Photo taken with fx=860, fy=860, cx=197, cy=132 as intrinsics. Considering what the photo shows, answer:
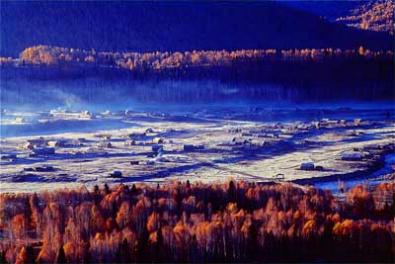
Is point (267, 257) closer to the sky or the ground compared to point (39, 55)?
closer to the ground

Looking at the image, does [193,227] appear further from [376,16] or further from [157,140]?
[376,16]

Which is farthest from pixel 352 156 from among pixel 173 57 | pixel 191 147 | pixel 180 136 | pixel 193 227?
pixel 173 57

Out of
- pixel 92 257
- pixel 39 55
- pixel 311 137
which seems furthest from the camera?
pixel 39 55

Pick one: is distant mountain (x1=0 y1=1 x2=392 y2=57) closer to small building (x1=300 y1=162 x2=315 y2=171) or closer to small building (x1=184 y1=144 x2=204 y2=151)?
small building (x1=184 y1=144 x2=204 y2=151)

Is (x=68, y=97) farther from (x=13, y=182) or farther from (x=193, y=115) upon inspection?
(x=13, y=182)

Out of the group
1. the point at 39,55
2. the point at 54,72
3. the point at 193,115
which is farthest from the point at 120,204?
the point at 39,55
